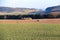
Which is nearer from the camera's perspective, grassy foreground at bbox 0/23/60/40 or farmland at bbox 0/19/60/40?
grassy foreground at bbox 0/23/60/40

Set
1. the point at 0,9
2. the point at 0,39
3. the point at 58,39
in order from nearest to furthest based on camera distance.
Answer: the point at 0,39 → the point at 58,39 → the point at 0,9

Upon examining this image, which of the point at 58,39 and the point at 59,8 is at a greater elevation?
the point at 58,39

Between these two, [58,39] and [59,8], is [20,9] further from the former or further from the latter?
[58,39]

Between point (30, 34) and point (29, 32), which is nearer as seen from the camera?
point (30, 34)

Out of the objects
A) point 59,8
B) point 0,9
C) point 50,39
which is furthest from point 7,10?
point 50,39

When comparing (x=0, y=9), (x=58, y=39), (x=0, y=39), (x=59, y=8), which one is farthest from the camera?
(x=0, y=9)

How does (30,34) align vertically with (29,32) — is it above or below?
above

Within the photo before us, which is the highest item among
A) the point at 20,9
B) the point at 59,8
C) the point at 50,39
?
the point at 50,39

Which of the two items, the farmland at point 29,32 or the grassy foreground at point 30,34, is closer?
the grassy foreground at point 30,34

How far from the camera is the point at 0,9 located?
133 m

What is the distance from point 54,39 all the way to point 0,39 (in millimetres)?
3162

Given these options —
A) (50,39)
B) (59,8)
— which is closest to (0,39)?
(50,39)

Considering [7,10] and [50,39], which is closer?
[50,39]

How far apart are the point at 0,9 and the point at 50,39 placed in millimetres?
122111
